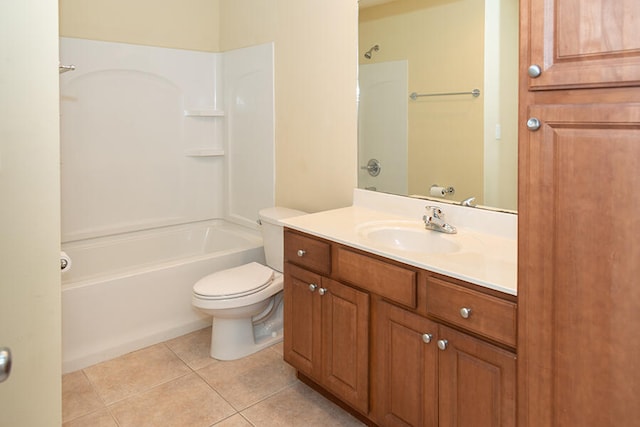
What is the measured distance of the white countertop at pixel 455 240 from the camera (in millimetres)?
1528

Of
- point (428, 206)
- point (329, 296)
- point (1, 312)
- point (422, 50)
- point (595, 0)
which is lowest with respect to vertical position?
point (329, 296)

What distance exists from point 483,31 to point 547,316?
1281 millimetres

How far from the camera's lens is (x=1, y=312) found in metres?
0.95

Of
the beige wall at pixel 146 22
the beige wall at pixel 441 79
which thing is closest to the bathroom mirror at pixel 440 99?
the beige wall at pixel 441 79

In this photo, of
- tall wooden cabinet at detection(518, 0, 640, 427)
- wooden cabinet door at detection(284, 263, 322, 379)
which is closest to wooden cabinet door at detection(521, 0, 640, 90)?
tall wooden cabinet at detection(518, 0, 640, 427)

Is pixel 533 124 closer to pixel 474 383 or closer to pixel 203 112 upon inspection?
pixel 474 383

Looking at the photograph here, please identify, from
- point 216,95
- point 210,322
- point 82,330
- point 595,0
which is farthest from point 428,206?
point 216,95

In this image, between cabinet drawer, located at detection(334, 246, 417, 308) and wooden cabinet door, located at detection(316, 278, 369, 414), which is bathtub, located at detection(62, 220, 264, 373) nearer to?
wooden cabinet door, located at detection(316, 278, 369, 414)

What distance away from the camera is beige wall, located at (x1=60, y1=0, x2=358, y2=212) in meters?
2.71

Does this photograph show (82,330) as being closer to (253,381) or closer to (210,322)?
(210,322)

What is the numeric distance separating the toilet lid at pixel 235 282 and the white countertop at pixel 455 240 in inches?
21.5

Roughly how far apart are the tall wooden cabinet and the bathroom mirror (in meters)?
0.72

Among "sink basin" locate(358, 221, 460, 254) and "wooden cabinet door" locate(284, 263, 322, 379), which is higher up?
"sink basin" locate(358, 221, 460, 254)

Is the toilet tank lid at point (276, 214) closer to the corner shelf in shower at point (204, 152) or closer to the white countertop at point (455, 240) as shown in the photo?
the white countertop at point (455, 240)
